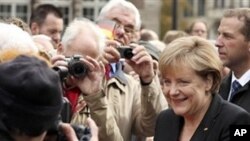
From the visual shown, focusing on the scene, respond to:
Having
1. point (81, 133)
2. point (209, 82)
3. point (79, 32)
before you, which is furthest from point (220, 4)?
point (81, 133)

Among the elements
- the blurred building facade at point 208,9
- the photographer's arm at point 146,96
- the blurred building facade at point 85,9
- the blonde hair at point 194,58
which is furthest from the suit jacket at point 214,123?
the blurred building facade at point 208,9

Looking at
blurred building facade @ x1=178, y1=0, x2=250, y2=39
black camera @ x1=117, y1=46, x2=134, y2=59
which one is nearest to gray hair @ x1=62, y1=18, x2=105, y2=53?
black camera @ x1=117, y1=46, x2=134, y2=59

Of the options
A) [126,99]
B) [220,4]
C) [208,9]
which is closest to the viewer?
[126,99]

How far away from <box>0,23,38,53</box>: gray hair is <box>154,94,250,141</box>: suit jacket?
964 mm

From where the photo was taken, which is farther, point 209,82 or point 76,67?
point 209,82

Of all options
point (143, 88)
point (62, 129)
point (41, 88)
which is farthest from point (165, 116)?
point (41, 88)

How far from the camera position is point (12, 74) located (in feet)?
9.00

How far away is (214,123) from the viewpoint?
3924 mm

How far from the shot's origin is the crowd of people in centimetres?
275

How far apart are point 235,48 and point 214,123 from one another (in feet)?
4.57

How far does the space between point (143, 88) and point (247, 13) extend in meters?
1.08

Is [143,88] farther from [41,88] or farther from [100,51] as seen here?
[41,88]

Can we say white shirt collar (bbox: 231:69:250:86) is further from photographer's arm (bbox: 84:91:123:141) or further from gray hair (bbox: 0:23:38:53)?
gray hair (bbox: 0:23:38:53)

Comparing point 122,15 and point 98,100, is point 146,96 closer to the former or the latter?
point 98,100
